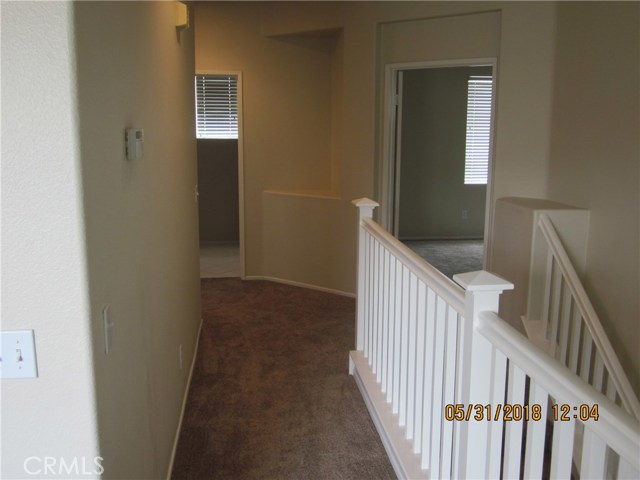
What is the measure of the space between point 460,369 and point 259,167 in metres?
4.27

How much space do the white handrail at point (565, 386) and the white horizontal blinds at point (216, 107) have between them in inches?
204

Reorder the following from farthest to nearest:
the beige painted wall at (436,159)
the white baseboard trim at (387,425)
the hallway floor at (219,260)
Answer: the beige painted wall at (436,159) < the hallway floor at (219,260) < the white baseboard trim at (387,425)

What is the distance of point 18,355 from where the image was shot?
1228 mm

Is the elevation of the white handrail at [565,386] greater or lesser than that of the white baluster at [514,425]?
greater

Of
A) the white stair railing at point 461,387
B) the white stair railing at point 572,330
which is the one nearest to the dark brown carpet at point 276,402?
the white stair railing at point 461,387

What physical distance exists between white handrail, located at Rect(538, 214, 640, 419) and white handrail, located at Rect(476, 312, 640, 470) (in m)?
1.66

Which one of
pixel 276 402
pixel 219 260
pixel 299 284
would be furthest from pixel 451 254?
pixel 276 402

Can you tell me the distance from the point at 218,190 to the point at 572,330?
17.4 ft

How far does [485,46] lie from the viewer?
441cm

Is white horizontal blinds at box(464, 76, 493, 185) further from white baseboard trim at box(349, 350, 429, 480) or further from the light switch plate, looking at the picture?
the light switch plate

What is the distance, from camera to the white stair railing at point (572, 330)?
2883mm

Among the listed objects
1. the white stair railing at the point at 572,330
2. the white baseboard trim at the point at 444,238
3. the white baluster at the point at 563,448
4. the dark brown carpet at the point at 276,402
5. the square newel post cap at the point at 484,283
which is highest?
the square newel post cap at the point at 484,283

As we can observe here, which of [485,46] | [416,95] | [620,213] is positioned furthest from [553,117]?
[416,95]
